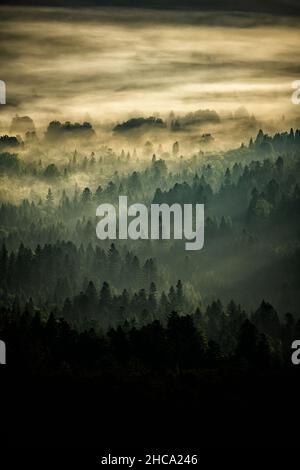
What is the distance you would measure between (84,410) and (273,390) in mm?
28401

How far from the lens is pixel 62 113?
626 ft

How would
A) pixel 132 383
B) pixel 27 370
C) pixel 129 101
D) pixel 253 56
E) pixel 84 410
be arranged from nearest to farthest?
1. pixel 84 410
2. pixel 132 383
3. pixel 27 370
4. pixel 253 56
5. pixel 129 101

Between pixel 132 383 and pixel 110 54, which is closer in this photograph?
pixel 132 383

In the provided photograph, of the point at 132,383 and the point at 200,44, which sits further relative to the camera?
the point at 200,44

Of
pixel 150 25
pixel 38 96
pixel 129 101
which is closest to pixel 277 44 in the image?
pixel 150 25

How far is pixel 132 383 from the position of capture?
417 feet

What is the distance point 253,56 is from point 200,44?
1129cm

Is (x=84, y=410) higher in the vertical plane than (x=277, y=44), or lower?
lower

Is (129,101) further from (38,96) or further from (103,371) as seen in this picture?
(103,371)

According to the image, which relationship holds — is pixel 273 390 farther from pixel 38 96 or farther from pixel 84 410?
pixel 38 96

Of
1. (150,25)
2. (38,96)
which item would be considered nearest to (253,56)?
(150,25)
